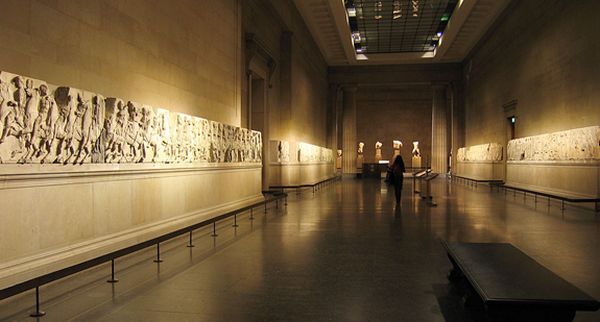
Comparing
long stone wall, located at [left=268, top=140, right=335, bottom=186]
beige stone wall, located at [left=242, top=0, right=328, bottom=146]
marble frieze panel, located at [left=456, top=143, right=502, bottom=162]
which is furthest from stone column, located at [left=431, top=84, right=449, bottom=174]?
beige stone wall, located at [left=242, top=0, right=328, bottom=146]

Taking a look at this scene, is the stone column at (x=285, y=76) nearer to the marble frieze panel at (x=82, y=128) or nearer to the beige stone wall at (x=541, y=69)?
the beige stone wall at (x=541, y=69)

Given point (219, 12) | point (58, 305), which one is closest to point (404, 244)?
point (58, 305)

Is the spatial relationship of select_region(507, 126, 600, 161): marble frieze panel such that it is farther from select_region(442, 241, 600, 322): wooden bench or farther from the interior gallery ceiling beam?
select_region(442, 241, 600, 322): wooden bench

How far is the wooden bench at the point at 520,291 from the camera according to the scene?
133 inches

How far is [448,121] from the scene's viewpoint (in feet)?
125

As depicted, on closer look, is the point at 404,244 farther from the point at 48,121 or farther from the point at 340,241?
the point at 48,121

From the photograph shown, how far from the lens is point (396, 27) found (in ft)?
91.2

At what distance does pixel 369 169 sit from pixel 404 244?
93.4 ft

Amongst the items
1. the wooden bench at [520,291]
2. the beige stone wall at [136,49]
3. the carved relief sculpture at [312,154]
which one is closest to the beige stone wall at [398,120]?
the carved relief sculpture at [312,154]

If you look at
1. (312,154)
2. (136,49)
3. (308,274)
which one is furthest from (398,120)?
(308,274)

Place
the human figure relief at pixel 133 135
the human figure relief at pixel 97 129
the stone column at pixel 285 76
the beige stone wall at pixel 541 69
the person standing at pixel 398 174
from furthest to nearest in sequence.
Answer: the stone column at pixel 285 76 → the beige stone wall at pixel 541 69 → the person standing at pixel 398 174 → the human figure relief at pixel 133 135 → the human figure relief at pixel 97 129

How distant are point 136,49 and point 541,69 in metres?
17.3

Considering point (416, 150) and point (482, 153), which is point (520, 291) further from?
point (416, 150)

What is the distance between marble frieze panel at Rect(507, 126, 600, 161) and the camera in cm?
1354
